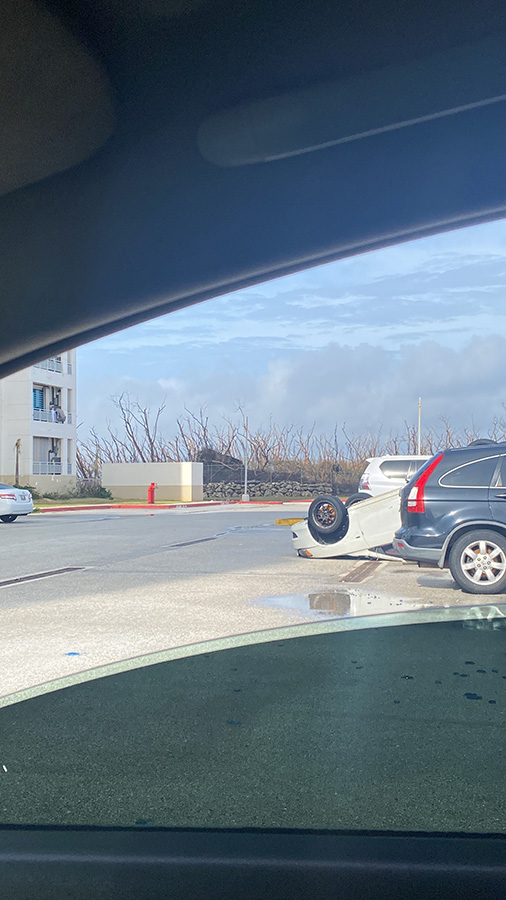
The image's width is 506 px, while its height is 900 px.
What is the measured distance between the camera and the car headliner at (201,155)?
2436 mm

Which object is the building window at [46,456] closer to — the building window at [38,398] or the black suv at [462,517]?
the building window at [38,398]

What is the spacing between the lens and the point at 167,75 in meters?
2.60

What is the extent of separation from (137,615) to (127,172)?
6.41 metres

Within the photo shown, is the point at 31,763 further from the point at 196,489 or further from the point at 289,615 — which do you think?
the point at 196,489

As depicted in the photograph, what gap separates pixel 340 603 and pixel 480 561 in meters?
1.73

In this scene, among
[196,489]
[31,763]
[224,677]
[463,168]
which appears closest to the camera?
[463,168]

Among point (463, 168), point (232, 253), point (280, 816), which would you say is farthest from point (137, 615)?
point (463, 168)

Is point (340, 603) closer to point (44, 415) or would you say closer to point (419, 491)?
point (419, 491)

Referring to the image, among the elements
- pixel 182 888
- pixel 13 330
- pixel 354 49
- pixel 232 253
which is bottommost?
pixel 182 888

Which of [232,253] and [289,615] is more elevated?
[232,253]

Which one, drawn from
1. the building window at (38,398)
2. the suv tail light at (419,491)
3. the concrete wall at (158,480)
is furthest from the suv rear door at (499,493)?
the building window at (38,398)

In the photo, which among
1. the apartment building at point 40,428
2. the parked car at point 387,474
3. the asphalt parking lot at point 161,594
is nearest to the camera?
the asphalt parking lot at point 161,594

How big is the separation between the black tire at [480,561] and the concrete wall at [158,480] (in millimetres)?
34577

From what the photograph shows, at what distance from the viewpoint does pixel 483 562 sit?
9648 millimetres
